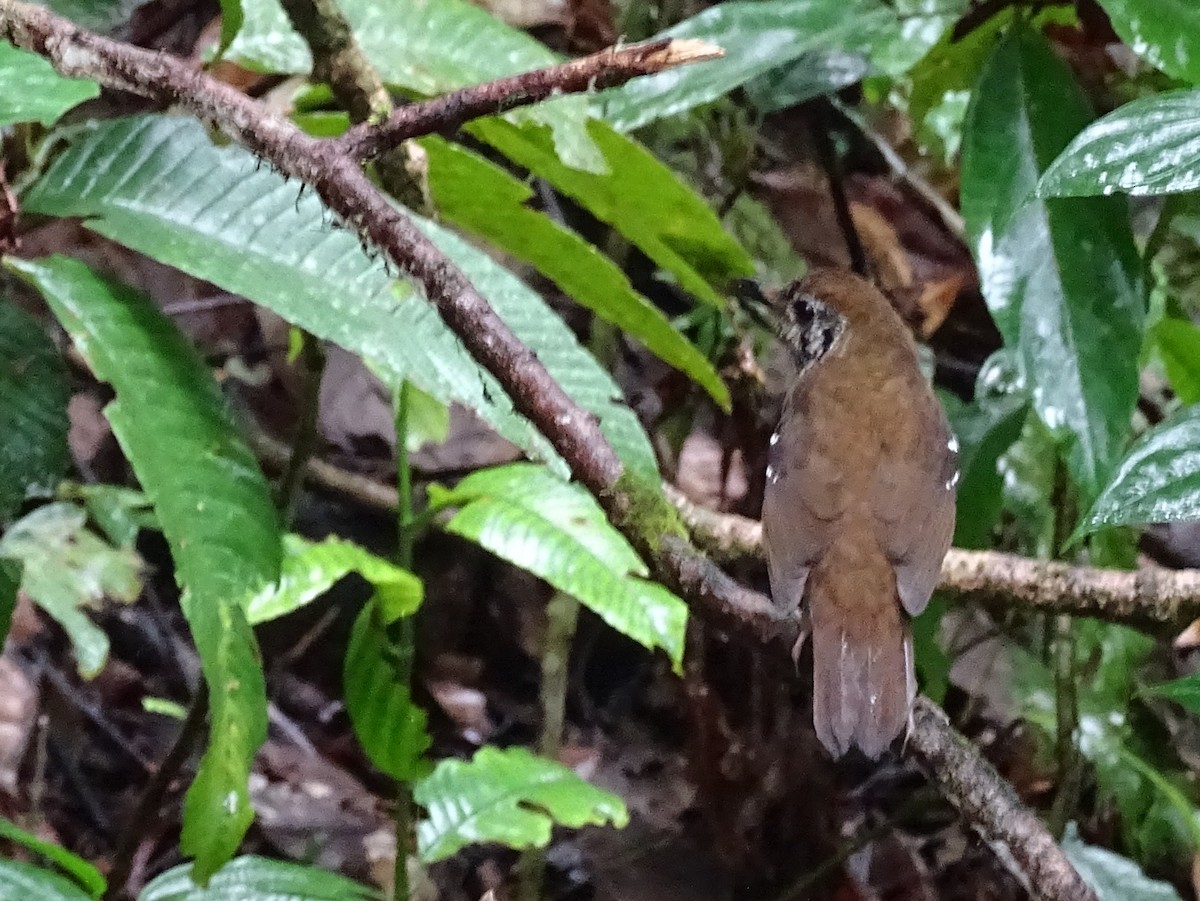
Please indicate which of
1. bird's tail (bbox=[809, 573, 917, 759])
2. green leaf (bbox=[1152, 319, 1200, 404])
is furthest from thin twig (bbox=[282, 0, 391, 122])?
green leaf (bbox=[1152, 319, 1200, 404])

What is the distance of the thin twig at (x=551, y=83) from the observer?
1.02 metres

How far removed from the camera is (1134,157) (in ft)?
3.90

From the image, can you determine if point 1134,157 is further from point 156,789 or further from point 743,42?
point 156,789

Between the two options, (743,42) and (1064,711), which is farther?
(1064,711)

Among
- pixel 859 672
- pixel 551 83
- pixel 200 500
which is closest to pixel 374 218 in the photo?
pixel 551 83

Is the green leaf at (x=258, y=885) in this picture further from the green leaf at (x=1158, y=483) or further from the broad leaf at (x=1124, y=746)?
the broad leaf at (x=1124, y=746)

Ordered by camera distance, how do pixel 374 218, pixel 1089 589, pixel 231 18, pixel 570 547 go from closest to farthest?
1. pixel 374 218
2. pixel 231 18
3. pixel 1089 589
4. pixel 570 547

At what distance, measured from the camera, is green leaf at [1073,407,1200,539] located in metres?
1.07

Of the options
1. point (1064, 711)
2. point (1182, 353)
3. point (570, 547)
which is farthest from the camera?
point (1064, 711)

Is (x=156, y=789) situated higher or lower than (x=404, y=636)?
lower

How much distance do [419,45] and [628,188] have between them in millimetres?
401

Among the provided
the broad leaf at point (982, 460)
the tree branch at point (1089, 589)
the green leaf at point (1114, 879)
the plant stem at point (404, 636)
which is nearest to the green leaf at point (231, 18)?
the plant stem at point (404, 636)

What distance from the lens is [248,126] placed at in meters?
1.19

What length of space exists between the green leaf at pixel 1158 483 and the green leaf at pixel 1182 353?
1071 millimetres
